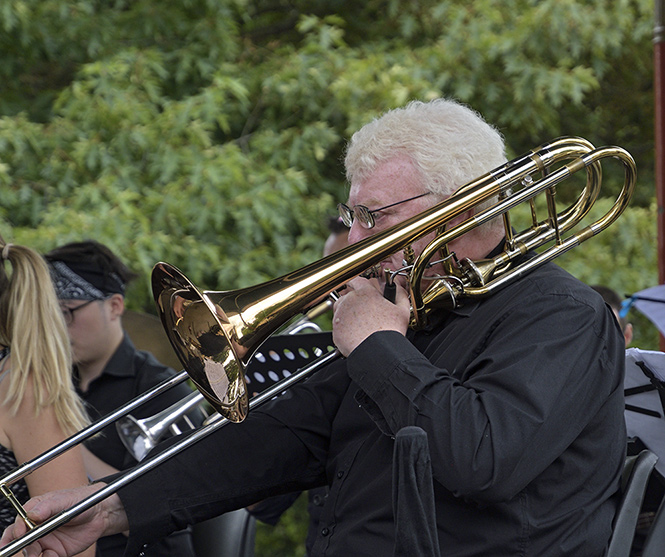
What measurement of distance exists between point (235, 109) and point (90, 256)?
99.3 inches

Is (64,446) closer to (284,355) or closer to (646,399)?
(284,355)

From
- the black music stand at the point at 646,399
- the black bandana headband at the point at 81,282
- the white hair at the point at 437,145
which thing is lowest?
the black music stand at the point at 646,399

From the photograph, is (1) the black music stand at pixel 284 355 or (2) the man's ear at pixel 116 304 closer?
(1) the black music stand at pixel 284 355

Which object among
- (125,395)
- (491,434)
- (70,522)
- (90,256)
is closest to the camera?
(491,434)

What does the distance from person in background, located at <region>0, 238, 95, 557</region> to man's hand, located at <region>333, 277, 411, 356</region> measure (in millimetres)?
805

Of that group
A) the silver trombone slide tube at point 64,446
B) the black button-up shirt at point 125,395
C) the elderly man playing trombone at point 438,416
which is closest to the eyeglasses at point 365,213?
the elderly man playing trombone at point 438,416

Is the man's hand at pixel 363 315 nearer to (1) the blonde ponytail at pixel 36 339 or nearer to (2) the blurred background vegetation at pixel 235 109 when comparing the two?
(1) the blonde ponytail at pixel 36 339

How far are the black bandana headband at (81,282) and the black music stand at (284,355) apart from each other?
862 millimetres

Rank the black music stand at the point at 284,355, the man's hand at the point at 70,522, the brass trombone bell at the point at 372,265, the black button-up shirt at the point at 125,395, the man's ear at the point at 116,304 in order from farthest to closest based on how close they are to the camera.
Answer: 1. the man's ear at the point at 116,304
2. the black button-up shirt at the point at 125,395
3. the black music stand at the point at 284,355
4. the man's hand at the point at 70,522
5. the brass trombone bell at the point at 372,265

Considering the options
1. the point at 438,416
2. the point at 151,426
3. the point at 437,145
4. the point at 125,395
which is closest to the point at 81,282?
the point at 125,395

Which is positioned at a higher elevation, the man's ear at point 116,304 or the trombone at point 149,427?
the man's ear at point 116,304

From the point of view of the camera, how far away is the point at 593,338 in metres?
1.59

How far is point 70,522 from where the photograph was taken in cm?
182

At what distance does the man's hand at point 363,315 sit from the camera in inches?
64.1
